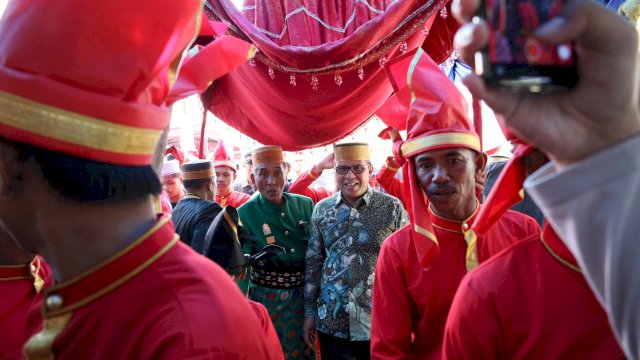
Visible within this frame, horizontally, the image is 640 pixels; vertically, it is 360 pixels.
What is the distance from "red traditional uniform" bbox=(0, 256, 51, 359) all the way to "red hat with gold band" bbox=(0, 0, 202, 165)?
81 centimetres

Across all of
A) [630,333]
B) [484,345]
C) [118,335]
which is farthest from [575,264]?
[118,335]

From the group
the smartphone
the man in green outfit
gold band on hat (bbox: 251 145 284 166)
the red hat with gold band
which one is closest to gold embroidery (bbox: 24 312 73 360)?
the red hat with gold band

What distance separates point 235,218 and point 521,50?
6.39 feet

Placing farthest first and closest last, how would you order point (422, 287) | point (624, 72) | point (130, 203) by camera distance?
point (422, 287)
point (130, 203)
point (624, 72)

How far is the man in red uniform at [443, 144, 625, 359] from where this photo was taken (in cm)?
→ 120

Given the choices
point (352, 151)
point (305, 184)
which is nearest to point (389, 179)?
point (352, 151)

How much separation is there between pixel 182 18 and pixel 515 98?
79 cm

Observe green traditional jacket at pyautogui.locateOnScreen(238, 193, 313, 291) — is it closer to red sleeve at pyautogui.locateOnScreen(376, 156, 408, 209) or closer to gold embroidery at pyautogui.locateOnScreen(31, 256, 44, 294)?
red sleeve at pyautogui.locateOnScreen(376, 156, 408, 209)

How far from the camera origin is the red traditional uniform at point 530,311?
120cm

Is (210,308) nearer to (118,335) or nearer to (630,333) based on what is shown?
(118,335)

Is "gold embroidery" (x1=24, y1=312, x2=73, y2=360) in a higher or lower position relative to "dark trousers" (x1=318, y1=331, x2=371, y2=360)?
higher

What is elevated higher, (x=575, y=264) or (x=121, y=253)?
(x=121, y=253)

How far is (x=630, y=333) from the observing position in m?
0.54

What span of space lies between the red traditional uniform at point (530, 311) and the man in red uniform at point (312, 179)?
3.05 metres
